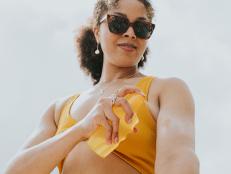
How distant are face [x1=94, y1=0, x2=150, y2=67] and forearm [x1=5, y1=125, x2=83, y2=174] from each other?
1075mm

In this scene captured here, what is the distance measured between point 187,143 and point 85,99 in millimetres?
1223

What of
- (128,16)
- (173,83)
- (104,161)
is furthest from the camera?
(128,16)

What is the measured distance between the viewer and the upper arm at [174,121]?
3.46 meters

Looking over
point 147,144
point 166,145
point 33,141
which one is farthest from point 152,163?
point 33,141

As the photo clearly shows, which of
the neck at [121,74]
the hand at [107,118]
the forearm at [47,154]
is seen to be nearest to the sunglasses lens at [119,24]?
the neck at [121,74]

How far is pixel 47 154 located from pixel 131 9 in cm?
146

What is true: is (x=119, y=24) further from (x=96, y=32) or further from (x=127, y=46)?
(x=96, y=32)

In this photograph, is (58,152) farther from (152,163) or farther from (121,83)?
(121,83)

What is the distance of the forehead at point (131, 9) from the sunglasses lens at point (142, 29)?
0.22ft

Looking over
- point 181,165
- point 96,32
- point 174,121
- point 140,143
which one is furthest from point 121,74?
point 181,165

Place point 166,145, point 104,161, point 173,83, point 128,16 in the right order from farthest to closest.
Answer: point 128,16 → point 173,83 → point 104,161 → point 166,145

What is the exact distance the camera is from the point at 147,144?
3.84m

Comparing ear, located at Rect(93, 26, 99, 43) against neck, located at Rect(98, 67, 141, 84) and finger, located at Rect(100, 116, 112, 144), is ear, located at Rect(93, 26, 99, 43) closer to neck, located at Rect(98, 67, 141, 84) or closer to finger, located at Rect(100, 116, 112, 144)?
neck, located at Rect(98, 67, 141, 84)

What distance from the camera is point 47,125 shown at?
14.7 ft
